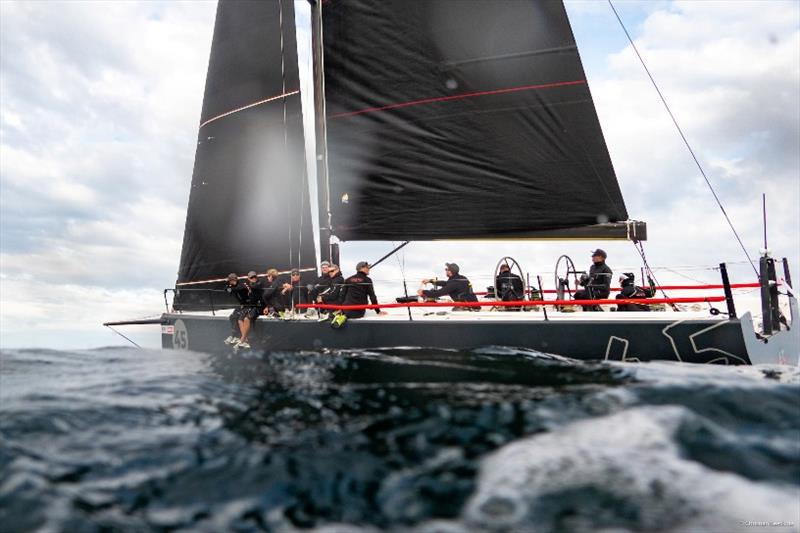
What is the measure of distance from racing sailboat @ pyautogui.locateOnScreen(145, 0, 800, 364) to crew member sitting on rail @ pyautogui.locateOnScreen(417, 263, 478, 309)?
397 mm

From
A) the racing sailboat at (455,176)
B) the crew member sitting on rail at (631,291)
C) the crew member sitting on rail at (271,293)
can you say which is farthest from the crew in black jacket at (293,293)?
the crew member sitting on rail at (631,291)

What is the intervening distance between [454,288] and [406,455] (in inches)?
268

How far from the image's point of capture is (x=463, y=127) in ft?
31.6

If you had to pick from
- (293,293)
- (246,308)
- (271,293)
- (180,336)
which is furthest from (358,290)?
(180,336)

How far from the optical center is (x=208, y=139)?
1385 cm

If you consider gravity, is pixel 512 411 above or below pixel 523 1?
below

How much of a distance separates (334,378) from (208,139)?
11.0 metres

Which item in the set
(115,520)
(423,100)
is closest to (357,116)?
(423,100)

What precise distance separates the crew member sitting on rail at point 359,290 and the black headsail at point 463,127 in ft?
4.26

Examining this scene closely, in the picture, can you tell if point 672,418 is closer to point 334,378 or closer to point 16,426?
point 334,378

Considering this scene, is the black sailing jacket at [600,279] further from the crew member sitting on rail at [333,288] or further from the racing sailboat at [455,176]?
the crew member sitting on rail at [333,288]

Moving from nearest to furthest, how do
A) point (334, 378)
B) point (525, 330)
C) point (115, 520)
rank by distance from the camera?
point (115, 520), point (334, 378), point (525, 330)

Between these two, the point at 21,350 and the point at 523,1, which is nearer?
the point at 21,350

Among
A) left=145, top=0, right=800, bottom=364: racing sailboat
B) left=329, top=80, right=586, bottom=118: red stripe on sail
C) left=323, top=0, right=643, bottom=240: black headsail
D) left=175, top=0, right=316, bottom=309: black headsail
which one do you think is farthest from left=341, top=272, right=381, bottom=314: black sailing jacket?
left=329, top=80, right=586, bottom=118: red stripe on sail
